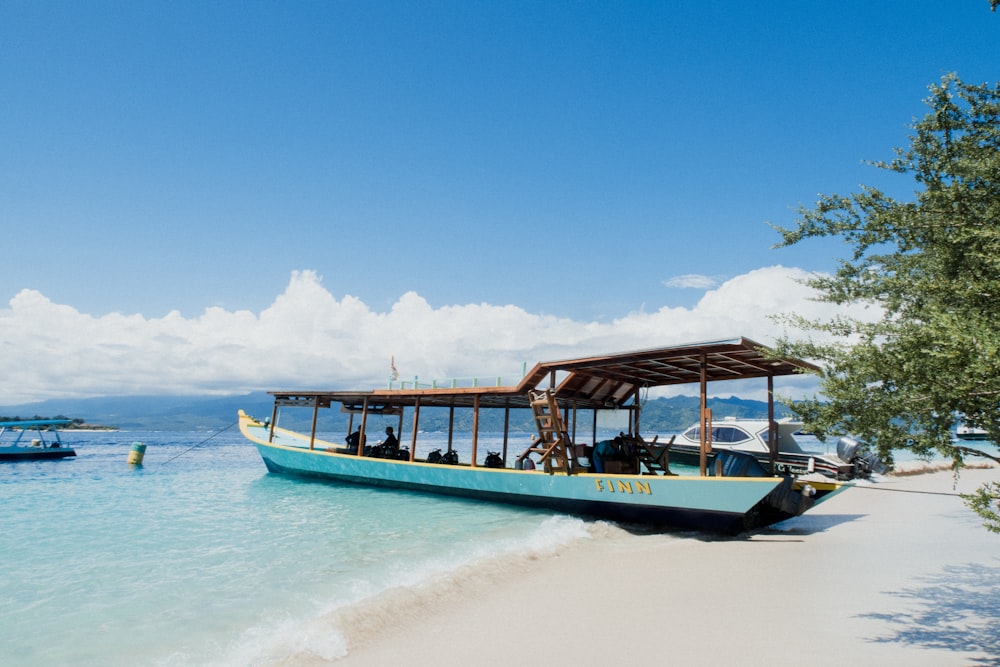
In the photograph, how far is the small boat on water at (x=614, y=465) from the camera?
11.8m

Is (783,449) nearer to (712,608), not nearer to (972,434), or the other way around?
(712,608)

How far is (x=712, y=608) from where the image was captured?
698cm

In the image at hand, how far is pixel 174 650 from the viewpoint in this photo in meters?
6.75

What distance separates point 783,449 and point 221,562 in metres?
21.6

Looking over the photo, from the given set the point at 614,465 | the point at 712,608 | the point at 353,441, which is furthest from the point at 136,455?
the point at 712,608

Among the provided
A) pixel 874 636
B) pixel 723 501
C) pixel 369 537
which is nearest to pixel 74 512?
pixel 369 537

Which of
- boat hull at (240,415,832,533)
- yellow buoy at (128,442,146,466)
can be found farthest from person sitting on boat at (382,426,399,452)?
yellow buoy at (128,442,146,466)

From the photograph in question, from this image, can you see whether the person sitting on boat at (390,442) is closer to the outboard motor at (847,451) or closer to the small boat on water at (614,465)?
the small boat on water at (614,465)

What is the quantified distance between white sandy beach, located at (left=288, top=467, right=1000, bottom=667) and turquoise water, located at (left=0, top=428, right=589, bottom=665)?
0.99 meters

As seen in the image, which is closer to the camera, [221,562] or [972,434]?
[972,434]

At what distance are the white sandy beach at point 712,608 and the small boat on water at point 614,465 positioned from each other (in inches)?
39.9

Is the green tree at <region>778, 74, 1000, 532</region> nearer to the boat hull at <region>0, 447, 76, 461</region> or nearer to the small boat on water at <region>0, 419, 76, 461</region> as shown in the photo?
the small boat on water at <region>0, 419, 76, 461</region>

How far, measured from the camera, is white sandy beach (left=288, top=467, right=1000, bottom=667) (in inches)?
220

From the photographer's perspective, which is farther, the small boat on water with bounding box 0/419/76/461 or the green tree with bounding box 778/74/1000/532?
the small boat on water with bounding box 0/419/76/461
